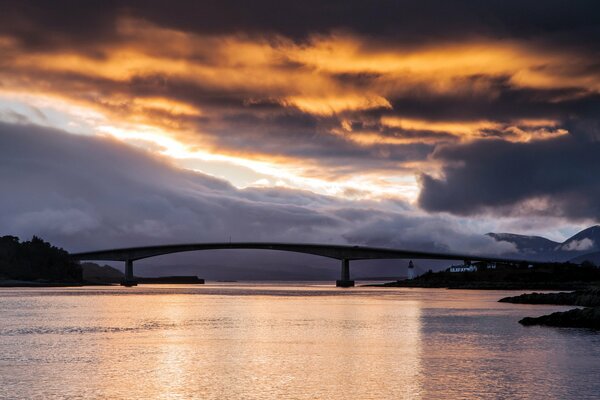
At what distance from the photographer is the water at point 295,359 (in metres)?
32.7

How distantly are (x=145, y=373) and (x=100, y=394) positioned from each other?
5555 millimetres

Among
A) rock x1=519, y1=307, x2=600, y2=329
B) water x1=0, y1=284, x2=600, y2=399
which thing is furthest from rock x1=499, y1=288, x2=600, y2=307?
water x1=0, y1=284, x2=600, y2=399

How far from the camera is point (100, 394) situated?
31562 millimetres

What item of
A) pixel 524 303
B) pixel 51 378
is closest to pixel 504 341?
pixel 51 378

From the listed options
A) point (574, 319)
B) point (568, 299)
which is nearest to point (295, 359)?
point (574, 319)

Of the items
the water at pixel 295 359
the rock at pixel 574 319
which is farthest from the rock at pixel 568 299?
the water at pixel 295 359

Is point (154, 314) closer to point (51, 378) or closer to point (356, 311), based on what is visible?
point (356, 311)

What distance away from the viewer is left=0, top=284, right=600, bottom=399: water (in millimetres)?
32688

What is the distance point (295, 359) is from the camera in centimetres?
4284

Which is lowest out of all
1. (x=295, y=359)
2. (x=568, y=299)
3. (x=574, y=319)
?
Result: (x=295, y=359)

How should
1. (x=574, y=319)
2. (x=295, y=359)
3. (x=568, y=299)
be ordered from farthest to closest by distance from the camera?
(x=568, y=299) < (x=574, y=319) < (x=295, y=359)

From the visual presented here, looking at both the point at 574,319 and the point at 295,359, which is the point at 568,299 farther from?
the point at 295,359

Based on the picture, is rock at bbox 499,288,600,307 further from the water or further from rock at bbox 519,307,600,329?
the water

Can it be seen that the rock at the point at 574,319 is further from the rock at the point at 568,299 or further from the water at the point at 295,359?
the rock at the point at 568,299
